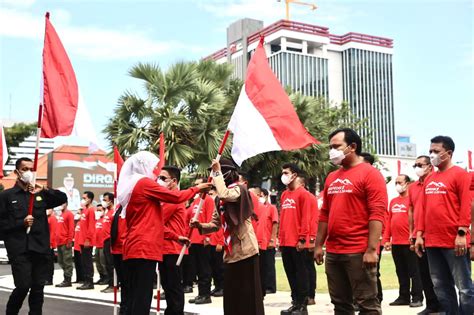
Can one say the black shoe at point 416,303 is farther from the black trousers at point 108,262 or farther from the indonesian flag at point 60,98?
the black trousers at point 108,262

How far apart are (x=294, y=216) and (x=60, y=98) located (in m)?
3.96

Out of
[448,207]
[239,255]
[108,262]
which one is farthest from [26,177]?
[108,262]

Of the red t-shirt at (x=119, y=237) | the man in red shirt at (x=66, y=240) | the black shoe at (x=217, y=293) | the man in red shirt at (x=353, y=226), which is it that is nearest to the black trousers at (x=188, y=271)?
the black shoe at (x=217, y=293)

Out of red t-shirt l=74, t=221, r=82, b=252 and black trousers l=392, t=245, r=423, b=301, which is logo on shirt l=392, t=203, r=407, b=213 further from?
red t-shirt l=74, t=221, r=82, b=252

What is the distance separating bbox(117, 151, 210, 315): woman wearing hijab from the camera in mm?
6734

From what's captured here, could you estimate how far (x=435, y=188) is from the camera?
7270mm

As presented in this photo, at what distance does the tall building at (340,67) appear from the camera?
8831cm

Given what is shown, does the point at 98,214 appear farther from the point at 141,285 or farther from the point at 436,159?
the point at 436,159

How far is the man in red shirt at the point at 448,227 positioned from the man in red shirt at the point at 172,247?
279cm

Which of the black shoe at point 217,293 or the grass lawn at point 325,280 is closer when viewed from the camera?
the black shoe at point 217,293

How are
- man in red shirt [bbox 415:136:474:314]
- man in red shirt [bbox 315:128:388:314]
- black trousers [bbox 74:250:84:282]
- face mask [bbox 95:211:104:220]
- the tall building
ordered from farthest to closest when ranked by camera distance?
the tall building, black trousers [bbox 74:250:84:282], face mask [bbox 95:211:104:220], man in red shirt [bbox 415:136:474:314], man in red shirt [bbox 315:128:388:314]

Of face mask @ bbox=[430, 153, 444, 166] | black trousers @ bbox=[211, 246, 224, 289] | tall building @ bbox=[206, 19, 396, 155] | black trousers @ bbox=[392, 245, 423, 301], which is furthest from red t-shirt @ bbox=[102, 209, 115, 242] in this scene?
tall building @ bbox=[206, 19, 396, 155]

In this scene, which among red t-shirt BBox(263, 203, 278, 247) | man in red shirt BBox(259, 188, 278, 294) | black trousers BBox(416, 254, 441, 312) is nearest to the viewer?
black trousers BBox(416, 254, 441, 312)

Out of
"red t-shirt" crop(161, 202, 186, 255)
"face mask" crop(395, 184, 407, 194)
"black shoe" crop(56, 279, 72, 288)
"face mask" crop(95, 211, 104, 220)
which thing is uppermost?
"face mask" crop(395, 184, 407, 194)
